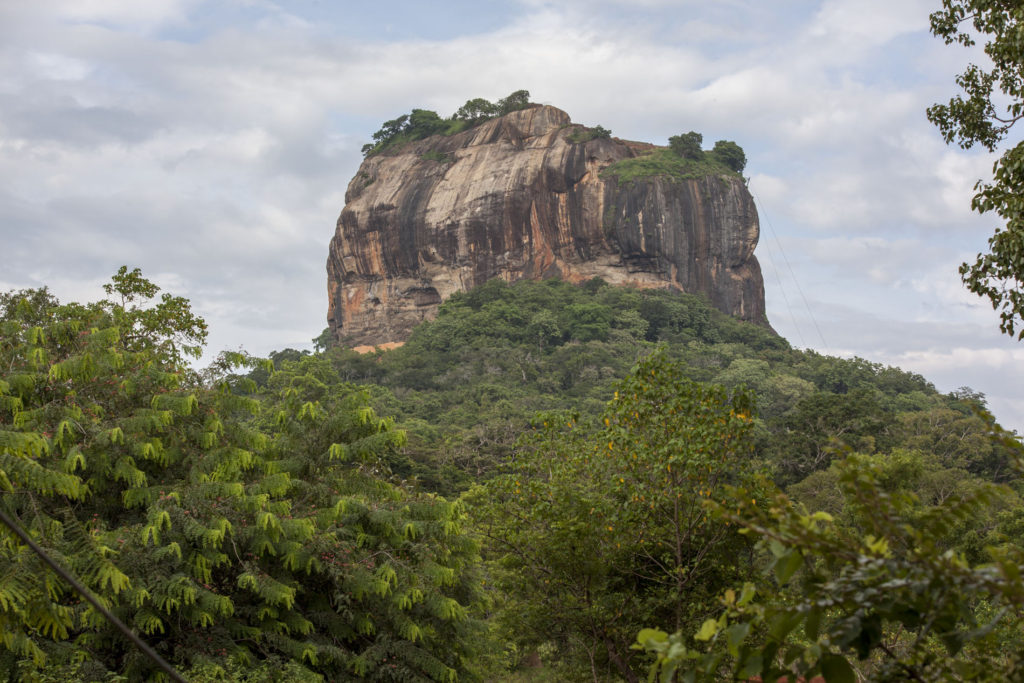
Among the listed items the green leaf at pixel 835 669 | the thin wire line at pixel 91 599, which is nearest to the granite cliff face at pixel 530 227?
the thin wire line at pixel 91 599

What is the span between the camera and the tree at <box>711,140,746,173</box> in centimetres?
7425

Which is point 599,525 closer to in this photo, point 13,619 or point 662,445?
point 662,445

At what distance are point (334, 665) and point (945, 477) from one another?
19.2 metres

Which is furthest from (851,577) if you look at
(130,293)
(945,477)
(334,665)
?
(945,477)

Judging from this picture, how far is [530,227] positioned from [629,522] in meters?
60.5

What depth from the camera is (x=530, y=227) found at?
6888 centimetres

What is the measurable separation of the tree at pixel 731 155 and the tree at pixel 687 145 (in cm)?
189

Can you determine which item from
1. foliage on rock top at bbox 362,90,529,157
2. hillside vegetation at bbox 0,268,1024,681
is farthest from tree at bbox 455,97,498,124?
hillside vegetation at bbox 0,268,1024,681

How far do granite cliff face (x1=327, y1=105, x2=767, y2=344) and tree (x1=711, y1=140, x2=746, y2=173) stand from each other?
4134 millimetres

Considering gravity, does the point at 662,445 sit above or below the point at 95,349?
below

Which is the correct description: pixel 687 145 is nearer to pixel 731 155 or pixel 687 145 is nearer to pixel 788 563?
pixel 731 155

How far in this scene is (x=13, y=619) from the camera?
22.2 feet

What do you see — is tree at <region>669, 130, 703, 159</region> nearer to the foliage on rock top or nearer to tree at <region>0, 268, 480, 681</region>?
the foliage on rock top

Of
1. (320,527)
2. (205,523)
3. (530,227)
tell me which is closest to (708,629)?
(205,523)
